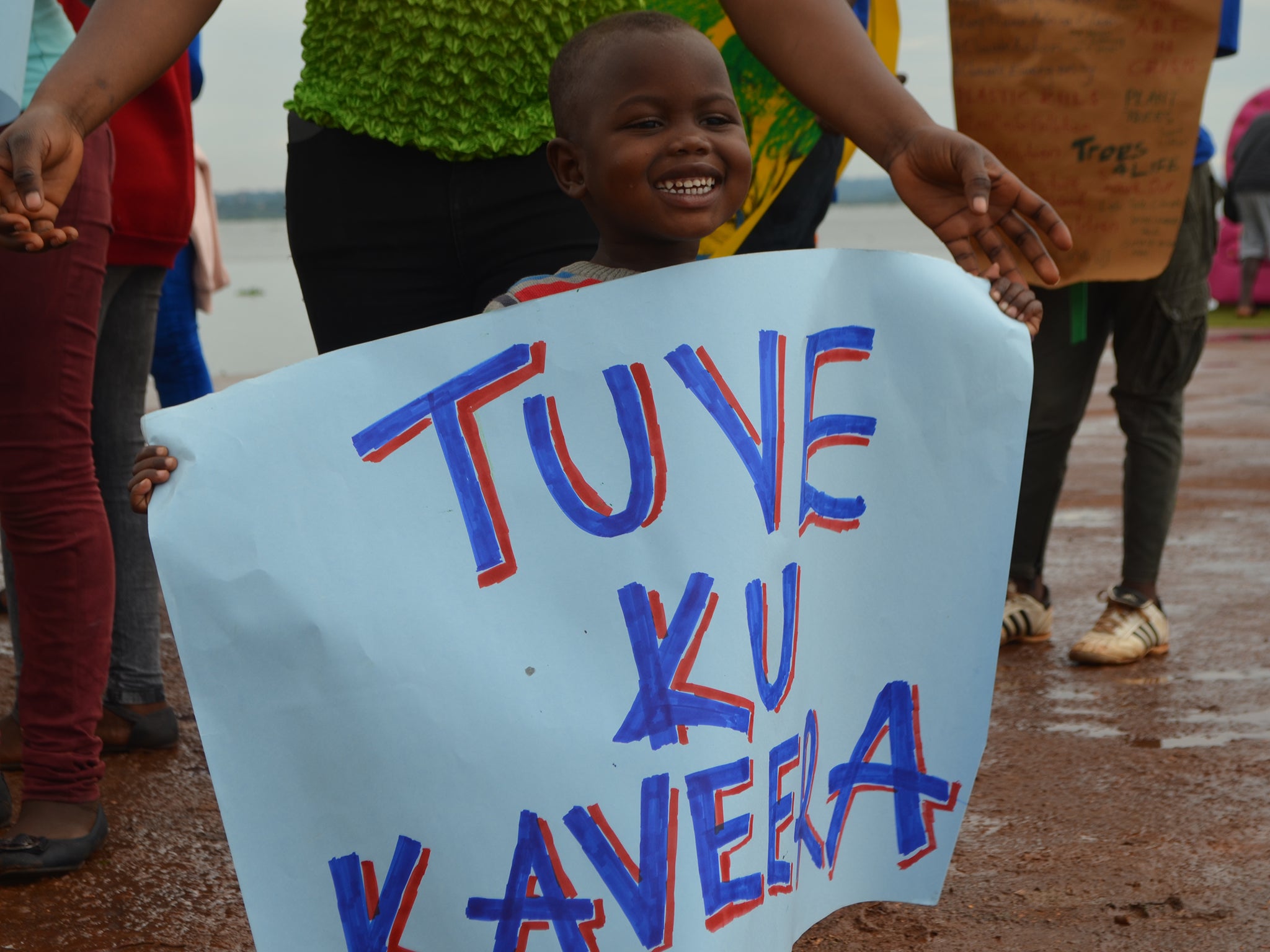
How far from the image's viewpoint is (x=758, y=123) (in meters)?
2.93

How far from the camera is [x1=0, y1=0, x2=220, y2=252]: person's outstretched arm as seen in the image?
1.61 m

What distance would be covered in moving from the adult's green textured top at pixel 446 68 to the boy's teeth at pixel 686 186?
0.89 feet

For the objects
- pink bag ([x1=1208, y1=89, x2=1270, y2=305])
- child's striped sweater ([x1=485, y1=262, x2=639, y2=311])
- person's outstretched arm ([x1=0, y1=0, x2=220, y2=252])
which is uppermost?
person's outstretched arm ([x1=0, y1=0, x2=220, y2=252])

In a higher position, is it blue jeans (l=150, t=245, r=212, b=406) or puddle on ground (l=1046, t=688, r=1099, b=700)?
blue jeans (l=150, t=245, r=212, b=406)

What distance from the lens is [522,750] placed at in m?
1.57

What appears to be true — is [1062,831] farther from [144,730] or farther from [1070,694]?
[144,730]

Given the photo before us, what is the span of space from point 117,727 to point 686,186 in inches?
72.3

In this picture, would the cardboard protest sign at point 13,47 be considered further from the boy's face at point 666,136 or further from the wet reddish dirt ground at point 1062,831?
the wet reddish dirt ground at point 1062,831

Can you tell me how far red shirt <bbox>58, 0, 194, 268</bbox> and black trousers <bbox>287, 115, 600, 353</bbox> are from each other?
2.46ft

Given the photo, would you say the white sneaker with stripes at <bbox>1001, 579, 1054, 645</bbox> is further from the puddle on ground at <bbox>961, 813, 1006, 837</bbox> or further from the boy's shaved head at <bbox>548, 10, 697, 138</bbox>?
the boy's shaved head at <bbox>548, 10, 697, 138</bbox>

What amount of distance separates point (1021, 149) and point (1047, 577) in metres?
1.77

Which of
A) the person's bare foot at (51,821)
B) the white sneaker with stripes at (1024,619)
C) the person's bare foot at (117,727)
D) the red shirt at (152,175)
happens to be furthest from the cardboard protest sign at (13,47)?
the white sneaker with stripes at (1024,619)

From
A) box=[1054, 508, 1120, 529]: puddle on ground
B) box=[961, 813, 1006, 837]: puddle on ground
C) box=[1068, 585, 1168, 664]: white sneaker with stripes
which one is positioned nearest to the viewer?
box=[961, 813, 1006, 837]: puddle on ground

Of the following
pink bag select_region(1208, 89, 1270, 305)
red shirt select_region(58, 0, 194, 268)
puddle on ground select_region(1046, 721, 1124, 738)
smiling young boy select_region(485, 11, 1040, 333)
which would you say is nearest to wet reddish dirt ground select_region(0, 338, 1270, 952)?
puddle on ground select_region(1046, 721, 1124, 738)
